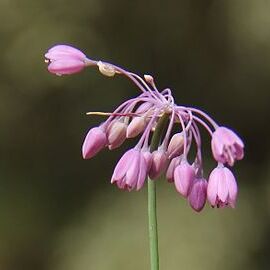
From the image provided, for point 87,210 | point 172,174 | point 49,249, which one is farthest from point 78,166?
point 172,174

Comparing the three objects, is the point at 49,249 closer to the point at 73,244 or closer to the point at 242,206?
the point at 73,244

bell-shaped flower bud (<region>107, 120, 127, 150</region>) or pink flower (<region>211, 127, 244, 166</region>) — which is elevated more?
bell-shaped flower bud (<region>107, 120, 127, 150</region>)

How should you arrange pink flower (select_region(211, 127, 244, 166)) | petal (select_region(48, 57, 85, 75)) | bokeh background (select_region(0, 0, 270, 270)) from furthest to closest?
bokeh background (select_region(0, 0, 270, 270)) < petal (select_region(48, 57, 85, 75)) < pink flower (select_region(211, 127, 244, 166))

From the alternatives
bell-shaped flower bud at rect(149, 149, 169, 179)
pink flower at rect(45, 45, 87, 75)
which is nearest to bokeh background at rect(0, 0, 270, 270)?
pink flower at rect(45, 45, 87, 75)

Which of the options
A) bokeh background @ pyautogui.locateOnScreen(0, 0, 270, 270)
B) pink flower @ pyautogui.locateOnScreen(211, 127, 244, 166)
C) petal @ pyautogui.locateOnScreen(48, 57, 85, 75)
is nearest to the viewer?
pink flower @ pyautogui.locateOnScreen(211, 127, 244, 166)

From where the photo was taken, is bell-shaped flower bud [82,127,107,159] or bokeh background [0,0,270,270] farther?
bokeh background [0,0,270,270]

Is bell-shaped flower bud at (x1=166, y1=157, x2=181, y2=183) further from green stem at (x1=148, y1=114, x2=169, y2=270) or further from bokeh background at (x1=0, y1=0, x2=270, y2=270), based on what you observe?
bokeh background at (x1=0, y1=0, x2=270, y2=270)
